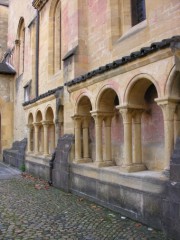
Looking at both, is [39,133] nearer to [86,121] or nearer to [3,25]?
[86,121]

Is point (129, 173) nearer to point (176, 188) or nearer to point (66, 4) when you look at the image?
point (176, 188)

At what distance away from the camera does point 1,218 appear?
5188 mm

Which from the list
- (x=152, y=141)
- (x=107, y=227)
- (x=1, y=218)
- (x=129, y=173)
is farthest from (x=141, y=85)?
(x=1, y=218)

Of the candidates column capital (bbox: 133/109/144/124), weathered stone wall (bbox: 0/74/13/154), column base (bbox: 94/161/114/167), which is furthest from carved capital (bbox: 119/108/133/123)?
weathered stone wall (bbox: 0/74/13/154)

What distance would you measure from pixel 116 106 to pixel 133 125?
21.3 inches

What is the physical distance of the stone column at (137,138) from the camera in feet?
18.5

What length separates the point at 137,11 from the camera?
7082 mm

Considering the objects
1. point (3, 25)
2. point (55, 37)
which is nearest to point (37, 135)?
point (55, 37)

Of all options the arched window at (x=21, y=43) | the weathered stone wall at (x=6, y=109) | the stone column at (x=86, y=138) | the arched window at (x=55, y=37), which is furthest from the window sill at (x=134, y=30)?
the weathered stone wall at (x=6, y=109)

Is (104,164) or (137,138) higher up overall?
(137,138)

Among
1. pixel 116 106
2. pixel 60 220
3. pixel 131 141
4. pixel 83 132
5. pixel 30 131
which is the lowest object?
pixel 60 220

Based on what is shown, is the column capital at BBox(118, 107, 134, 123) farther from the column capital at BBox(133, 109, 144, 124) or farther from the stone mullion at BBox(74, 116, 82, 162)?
the stone mullion at BBox(74, 116, 82, 162)

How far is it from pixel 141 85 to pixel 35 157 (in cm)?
666

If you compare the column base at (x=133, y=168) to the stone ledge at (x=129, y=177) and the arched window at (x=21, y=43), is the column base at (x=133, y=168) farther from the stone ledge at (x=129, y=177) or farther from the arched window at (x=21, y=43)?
the arched window at (x=21, y=43)
